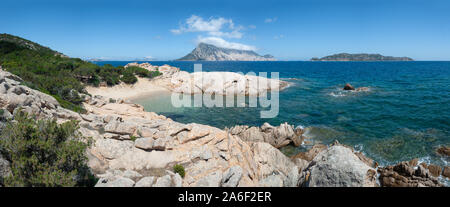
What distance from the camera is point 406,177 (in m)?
13.6

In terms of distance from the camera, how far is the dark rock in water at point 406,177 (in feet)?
41.9

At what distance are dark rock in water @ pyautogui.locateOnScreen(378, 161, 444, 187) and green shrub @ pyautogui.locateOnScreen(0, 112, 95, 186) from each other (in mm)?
18139

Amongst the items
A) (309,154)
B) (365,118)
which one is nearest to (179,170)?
(309,154)

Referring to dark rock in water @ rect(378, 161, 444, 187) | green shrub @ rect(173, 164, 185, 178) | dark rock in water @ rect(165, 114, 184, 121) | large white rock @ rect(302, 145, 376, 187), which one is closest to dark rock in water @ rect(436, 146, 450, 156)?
dark rock in water @ rect(378, 161, 444, 187)

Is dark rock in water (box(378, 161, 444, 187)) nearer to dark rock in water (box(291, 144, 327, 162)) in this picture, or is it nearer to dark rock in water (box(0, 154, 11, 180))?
dark rock in water (box(291, 144, 327, 162))

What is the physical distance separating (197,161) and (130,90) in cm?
3981

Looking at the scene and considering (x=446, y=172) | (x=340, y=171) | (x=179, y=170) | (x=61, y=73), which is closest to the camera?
(x=340, y=171)

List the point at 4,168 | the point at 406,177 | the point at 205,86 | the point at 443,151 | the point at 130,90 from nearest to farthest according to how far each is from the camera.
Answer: the point at 4,168 < the point at 406,177 < the point at 443,151 < the point at 130,90 < the point at 205,86

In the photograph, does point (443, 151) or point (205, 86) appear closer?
point (443, 151)

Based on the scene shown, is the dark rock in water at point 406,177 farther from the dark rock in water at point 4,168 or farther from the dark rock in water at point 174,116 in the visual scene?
the dark rock in water at point 174,116

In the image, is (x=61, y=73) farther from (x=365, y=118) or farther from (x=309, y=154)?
(x=365, y=118)
